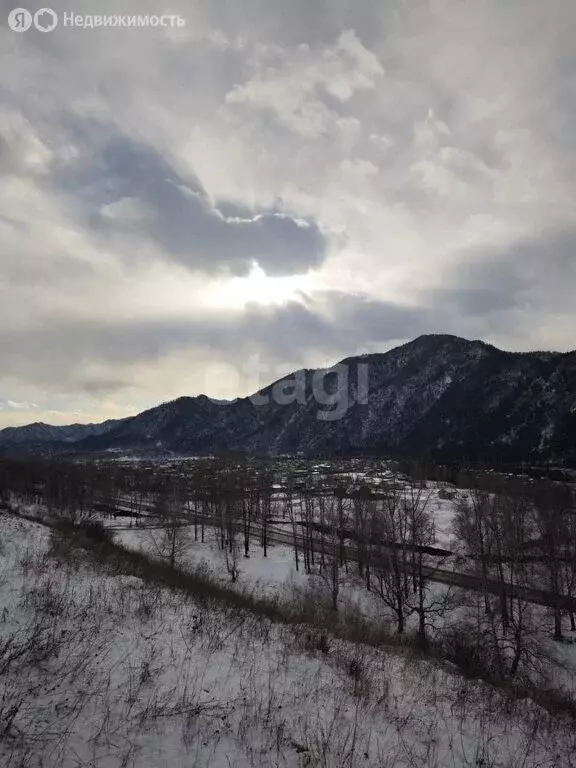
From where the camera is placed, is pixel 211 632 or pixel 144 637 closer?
pixel 144 637

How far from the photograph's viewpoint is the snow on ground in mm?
6043

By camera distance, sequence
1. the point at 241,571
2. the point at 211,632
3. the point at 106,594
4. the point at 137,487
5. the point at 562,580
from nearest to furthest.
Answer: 1. the point at 211,632
2. the point at 106,594
3. the point at 562,580
4. the point at 241,571
5. the point at 137,487

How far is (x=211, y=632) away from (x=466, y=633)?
87.4 ft

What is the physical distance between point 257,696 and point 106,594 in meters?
7.25

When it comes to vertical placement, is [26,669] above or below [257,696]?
above

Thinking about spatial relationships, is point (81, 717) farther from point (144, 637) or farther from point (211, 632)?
point (211, 632)

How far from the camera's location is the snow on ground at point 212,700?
6.04 meters

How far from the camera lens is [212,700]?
7500mm

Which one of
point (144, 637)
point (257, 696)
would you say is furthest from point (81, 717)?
point (144, 637)

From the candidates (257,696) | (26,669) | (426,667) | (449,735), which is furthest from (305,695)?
(426,667)

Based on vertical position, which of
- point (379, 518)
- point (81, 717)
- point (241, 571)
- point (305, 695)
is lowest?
point (241, 571)

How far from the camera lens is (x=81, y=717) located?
21.2ft

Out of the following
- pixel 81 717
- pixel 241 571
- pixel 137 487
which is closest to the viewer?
pixel 81 717

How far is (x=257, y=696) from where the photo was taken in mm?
7887
